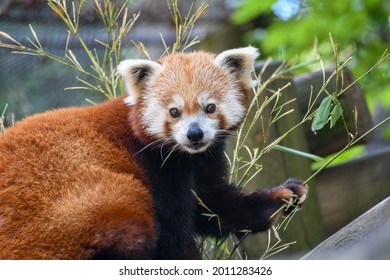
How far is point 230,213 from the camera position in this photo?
259cm

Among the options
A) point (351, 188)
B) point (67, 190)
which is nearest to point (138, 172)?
point (67, 190)

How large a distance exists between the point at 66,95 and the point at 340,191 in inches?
58.9

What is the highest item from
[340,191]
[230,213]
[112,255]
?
[112,255]

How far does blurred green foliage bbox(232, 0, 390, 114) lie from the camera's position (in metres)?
3.94

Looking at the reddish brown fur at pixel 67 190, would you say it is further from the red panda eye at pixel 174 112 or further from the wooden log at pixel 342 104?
the wooden log at pixel 342 104

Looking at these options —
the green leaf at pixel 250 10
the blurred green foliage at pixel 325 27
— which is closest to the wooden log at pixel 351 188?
the blurred green foliage at pixel 325 27

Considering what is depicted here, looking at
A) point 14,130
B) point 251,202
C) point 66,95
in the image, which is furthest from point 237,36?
point 14,130

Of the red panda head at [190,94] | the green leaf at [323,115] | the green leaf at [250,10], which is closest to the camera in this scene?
the green leaf at [323,115]

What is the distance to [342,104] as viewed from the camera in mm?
2945

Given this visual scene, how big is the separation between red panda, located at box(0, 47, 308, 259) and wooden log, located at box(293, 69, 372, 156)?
58 centimetres

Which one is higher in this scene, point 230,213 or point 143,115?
point 143,115

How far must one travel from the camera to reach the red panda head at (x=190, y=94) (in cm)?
234

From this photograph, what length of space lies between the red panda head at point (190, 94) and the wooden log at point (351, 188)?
1.04m

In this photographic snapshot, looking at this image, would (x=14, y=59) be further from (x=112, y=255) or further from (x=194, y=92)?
(x=112, y=255)
